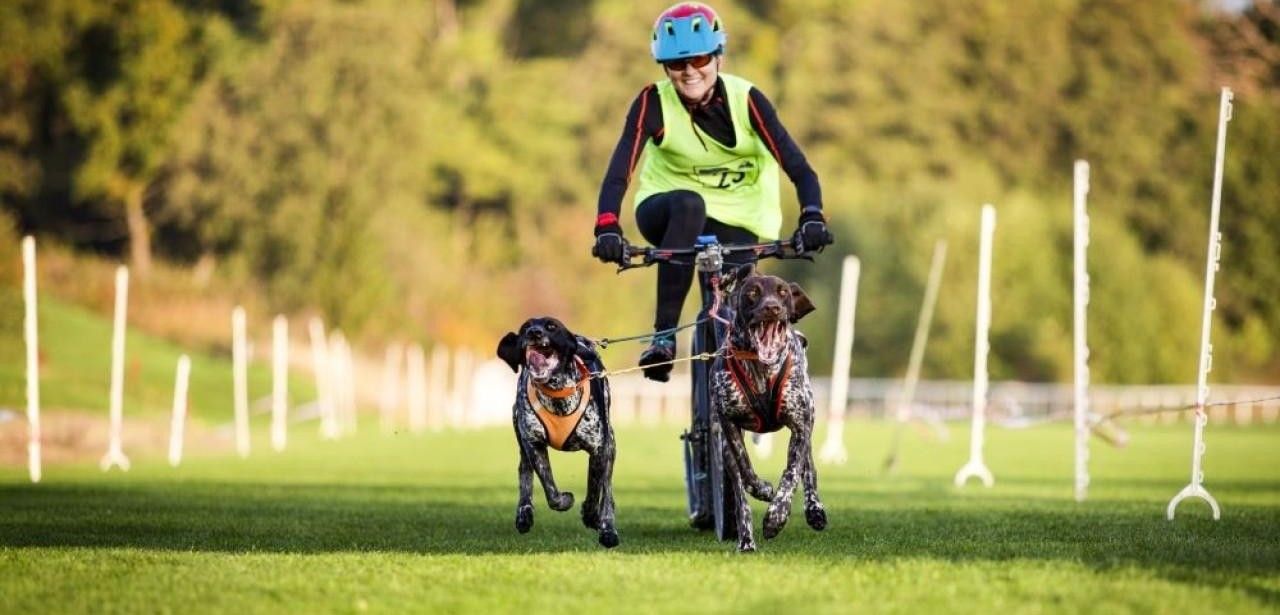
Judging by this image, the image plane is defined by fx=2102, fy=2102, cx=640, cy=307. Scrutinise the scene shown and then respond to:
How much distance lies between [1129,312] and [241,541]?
62209mm

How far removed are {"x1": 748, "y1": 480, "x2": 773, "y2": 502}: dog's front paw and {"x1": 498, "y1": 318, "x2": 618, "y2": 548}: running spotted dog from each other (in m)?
0.76

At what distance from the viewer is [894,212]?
71.1m

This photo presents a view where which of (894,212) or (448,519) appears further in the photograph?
(894,212)

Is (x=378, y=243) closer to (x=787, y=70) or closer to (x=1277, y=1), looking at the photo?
(x=787, y=70)

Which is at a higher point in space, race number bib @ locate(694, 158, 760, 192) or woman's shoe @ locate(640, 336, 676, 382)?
race number bib @ locate(694, 158, 760, 192)

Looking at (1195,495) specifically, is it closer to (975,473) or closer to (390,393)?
(975,473)

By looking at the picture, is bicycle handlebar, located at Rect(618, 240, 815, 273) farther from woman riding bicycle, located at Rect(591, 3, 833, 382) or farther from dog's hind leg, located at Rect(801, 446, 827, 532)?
dog's hind leg, located at Rect(801, 446, 827, 532)

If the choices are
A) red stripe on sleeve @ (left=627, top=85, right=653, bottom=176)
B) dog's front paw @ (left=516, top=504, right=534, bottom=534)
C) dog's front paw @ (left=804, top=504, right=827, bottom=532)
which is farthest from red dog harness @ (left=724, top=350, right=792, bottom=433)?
red stripe on sleeve @ (left=627, top=85, right=653, bottom=176)

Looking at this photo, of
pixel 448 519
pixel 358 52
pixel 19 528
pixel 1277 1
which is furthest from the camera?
pixel 358 52

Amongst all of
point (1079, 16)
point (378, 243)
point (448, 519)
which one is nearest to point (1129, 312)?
point (1079, 16)

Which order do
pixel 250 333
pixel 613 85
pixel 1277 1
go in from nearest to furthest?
pixel 1277 1, pixel 250 333, pixel 613 85

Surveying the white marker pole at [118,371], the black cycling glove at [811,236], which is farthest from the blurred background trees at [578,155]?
the black cycling glove at [811,236]

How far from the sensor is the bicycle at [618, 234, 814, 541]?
1074 cm

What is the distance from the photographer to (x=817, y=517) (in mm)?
10289
